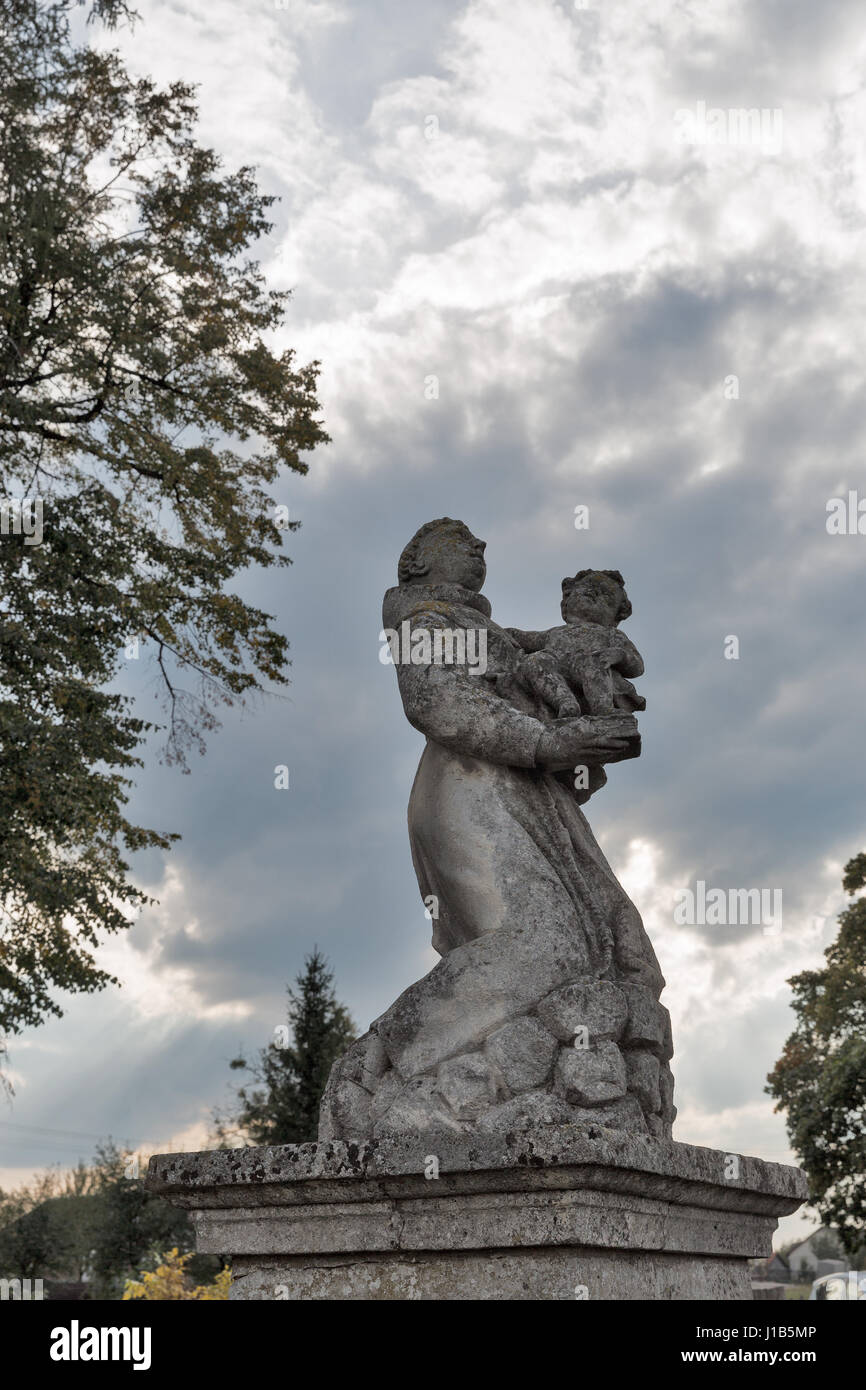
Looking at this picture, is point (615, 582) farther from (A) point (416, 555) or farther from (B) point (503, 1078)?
(B) point (503, 1078)

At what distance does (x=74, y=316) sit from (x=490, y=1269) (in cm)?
1449

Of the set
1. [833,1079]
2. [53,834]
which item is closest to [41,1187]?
[833,1079]

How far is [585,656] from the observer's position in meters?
5.10

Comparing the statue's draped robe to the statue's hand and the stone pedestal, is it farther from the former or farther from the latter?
the stone pedestal

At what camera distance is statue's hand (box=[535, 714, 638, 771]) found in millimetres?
4742

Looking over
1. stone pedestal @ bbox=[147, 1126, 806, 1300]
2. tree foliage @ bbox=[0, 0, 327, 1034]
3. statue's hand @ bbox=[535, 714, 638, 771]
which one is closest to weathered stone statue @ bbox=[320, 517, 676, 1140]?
statue's hand @ bbox=[535, 714, 638, 771]

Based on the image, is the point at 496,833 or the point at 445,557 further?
the point at 445,557

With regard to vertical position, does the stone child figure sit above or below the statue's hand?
above

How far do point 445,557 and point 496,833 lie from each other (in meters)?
1.19

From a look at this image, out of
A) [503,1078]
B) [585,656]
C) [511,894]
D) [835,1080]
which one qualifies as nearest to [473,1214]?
[503,1078]

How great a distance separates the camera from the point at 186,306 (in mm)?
17594

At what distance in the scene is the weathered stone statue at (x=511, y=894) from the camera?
4211 millimetres
